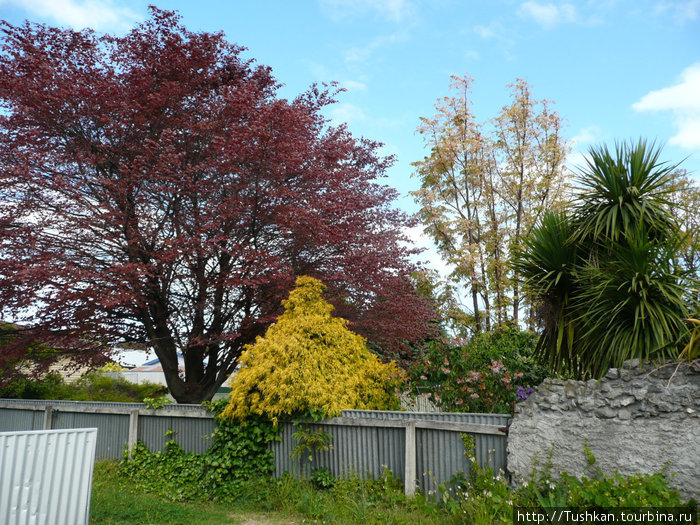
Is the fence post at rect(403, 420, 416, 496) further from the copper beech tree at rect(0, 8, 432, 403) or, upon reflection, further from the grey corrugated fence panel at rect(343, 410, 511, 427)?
the copper beech tree at rect(0, 8, 432, 403)

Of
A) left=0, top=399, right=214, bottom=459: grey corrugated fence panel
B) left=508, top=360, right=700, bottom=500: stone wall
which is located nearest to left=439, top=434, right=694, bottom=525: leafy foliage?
left=508, top=360, right=700, bottom=500: stone wall

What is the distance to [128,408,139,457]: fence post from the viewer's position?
31.0 ft

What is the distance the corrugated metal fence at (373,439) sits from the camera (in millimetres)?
6562

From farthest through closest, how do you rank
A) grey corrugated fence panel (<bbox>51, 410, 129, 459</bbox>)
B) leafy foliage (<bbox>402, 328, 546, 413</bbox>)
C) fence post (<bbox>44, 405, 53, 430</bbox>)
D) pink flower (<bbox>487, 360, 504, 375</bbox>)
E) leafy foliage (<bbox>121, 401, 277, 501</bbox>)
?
fence post (<bbox>44, 405, 53, 430</bbox>), grey corrugated fence panel (<bbox>51, 410, 129, 459</bbox>), leafy foliage (<bbox>402, 328, 546, 413</bbox>), pink flower (<bbox>487, 360, 504, 375</bbox>), leafy foliage (<bbox>121, 401, 277, 501</bbox>)

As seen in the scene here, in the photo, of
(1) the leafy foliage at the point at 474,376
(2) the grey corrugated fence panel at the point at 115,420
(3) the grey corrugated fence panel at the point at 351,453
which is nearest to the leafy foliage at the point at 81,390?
(2) the grey corrugated fence panel at the point at 115,420

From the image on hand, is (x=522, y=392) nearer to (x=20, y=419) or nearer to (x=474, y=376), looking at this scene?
(x=474, y=376)

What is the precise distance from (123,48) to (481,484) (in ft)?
38.0

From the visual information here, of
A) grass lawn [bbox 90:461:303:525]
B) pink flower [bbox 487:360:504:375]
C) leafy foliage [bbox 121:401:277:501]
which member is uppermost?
pink flower [bbox 487:360:504:375]

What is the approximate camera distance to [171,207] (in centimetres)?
1127

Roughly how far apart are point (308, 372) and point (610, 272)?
14.6 feet

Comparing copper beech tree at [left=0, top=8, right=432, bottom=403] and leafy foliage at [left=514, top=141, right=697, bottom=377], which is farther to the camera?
copper beech tree at [left=0, top=8, right=432, bottom=403]

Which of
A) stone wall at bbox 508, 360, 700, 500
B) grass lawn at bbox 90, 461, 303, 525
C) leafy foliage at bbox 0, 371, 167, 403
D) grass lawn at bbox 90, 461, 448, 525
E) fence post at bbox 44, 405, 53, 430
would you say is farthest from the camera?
leafy foliage at bbox 0, 371, 167, 403

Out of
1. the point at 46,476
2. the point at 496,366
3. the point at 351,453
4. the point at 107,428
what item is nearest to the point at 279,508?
the point at 351,453

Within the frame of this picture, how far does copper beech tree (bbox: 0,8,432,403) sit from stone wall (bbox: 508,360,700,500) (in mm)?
5187
